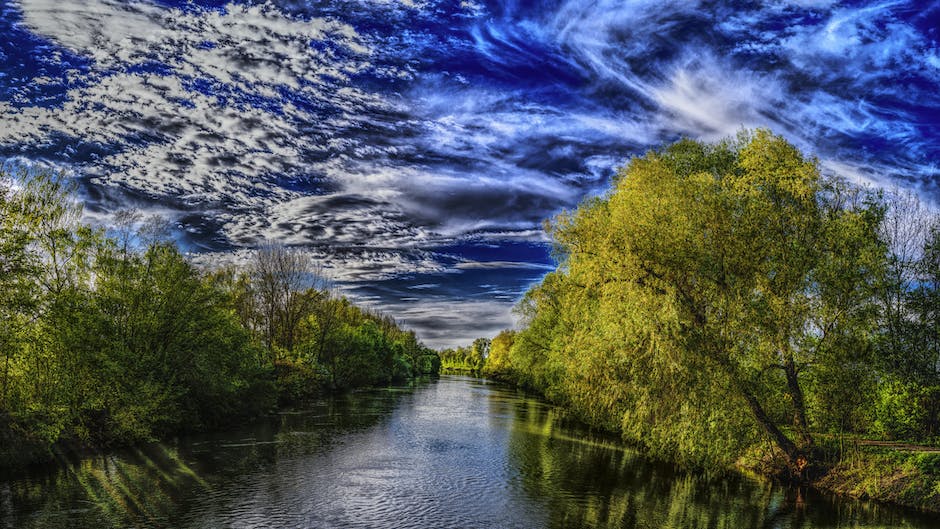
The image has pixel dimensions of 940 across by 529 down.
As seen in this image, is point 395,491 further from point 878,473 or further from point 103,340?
point 878,473

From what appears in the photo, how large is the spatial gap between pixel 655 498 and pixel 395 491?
11423 millimetres

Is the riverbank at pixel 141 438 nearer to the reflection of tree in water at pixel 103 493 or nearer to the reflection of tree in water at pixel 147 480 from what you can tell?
the reflection of tree in water at pixel 147 480

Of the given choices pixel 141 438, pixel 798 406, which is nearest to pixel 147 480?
pixel 141 438

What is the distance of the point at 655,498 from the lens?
24578 millimetres

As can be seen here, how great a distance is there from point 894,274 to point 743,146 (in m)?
10.4

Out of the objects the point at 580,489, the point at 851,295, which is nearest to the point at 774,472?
the point at 851,295

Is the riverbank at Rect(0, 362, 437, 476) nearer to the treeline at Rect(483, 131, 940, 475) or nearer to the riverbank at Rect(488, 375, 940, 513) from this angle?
the treeline at Rect(483, 131, 940, 475)

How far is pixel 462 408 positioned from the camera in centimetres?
6322

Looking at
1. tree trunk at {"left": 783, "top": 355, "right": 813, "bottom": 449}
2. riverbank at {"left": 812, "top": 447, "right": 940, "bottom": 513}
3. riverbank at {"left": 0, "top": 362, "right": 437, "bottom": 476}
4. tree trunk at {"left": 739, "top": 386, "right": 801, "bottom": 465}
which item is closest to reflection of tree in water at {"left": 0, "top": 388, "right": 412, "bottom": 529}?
riverbank at {"left": 0, "top": 362, "right": 437, "bottom": 476}

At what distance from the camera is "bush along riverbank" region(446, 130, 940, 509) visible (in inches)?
1013

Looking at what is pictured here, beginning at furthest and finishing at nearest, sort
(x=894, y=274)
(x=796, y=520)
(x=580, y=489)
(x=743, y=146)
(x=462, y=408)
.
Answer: (x=462, y=408), (x=743, y=146), (x=894, y=274), (x=580, y=489), (x=796, y=520)

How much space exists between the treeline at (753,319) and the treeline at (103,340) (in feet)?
82.6

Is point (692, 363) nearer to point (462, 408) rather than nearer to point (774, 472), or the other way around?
point (774, 472)

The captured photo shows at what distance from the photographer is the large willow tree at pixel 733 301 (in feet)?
84.5
